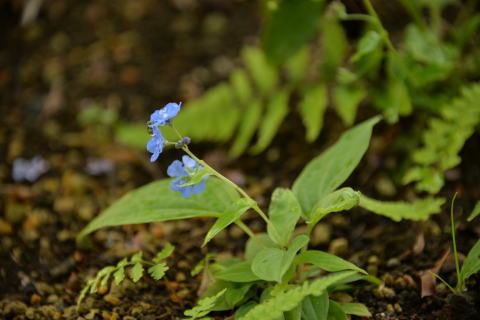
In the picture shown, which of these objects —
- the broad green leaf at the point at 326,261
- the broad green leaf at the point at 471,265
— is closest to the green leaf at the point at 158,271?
the broad green leaf at the point at 326,261

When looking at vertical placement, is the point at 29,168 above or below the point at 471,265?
above

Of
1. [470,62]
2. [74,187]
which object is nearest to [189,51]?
[74,187]

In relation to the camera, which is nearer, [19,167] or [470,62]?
[470,62]

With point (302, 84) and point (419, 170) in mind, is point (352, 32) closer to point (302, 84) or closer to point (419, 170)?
point (302, 84)

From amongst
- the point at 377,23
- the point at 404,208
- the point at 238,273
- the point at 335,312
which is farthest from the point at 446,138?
the point at 238,273

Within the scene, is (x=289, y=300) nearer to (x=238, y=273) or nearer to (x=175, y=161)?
(x=238, y=273)

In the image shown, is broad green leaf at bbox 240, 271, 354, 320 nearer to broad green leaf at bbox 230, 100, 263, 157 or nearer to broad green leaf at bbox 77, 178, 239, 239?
broad green leaf at bbox 77, 178, 239, 239
